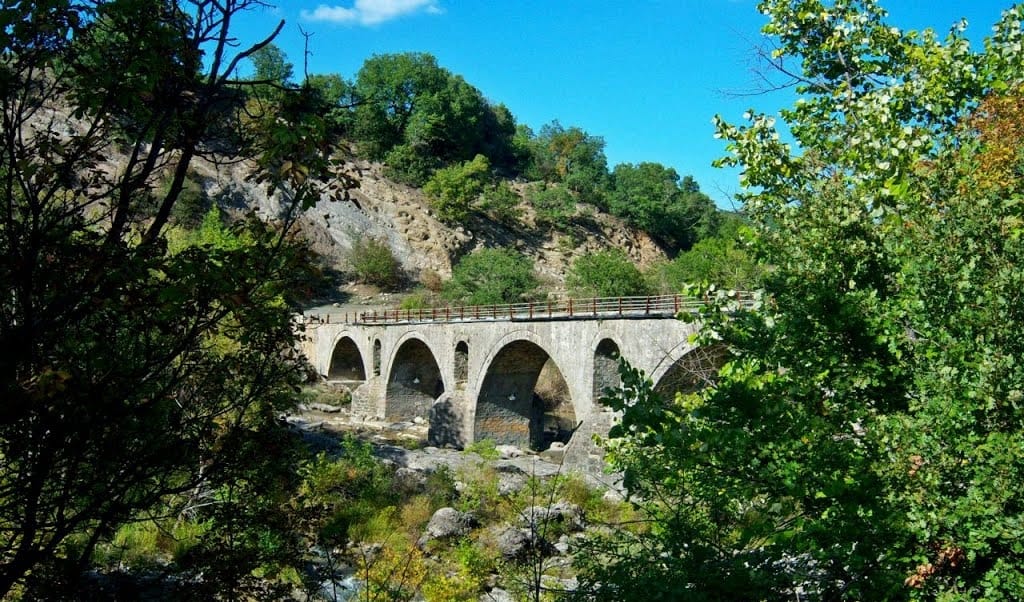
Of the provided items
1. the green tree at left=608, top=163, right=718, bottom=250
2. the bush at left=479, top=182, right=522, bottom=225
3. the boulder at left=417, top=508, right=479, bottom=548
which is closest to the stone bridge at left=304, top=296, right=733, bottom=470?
the boulder at left=417, top=508, right=479, bottom=548

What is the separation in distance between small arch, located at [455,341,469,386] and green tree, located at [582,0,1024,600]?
874 inches

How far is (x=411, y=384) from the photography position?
3484cm

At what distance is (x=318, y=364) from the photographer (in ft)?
143

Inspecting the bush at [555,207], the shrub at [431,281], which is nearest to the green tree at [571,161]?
the bush at [555,207]

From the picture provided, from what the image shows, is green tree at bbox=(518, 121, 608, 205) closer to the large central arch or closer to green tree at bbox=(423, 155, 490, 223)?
green tree at bbox=(423, 155, 490, 223)

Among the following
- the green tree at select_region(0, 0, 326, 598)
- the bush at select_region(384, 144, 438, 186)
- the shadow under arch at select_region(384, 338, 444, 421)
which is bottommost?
the shadow under arch at select_region(384, 338, 444, 421)

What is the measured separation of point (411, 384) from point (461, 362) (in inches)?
257

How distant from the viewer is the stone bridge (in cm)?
1880

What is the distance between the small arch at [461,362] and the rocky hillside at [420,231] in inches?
942

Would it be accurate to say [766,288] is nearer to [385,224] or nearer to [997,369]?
[997,369]

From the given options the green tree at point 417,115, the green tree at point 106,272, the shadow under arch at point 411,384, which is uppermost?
the green tree at point 417,115

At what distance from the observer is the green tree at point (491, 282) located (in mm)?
44250

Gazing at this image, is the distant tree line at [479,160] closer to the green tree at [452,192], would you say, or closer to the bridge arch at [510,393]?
the green tree at [452,192]

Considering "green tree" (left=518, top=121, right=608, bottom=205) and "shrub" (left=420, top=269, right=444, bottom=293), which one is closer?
A: "shrub" (left=420, top=269, right=444, bottom=293)
